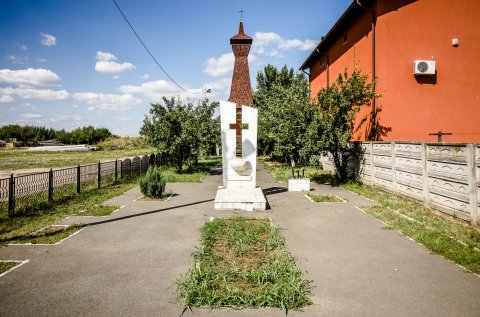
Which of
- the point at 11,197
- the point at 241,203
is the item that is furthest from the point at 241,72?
the point at 11,197

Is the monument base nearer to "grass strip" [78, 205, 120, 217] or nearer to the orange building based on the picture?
"grass strip" [78, 205, 120, 217]

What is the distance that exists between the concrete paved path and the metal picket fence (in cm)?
203

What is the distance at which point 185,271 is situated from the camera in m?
4.60

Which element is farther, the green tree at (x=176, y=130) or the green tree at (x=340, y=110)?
the green tree at (x=176, y=130)

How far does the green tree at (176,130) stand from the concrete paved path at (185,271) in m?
10.7

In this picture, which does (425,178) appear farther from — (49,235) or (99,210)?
(49,235)

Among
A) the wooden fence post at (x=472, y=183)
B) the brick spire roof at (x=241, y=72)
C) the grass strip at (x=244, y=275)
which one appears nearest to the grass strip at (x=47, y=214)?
the grass strip at (x=244, y=275)

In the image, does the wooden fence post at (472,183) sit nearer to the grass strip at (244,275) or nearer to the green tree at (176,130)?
the grass strip at (244,275)

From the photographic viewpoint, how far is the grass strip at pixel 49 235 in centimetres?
598

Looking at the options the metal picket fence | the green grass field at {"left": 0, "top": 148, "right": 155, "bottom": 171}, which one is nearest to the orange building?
the metal picket fence

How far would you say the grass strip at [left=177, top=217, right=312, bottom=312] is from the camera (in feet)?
12.0

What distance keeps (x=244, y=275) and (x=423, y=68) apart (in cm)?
1201

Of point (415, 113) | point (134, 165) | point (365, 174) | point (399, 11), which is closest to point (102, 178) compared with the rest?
point (134, 165)

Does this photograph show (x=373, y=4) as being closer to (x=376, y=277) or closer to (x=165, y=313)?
(x=376, y=277)
